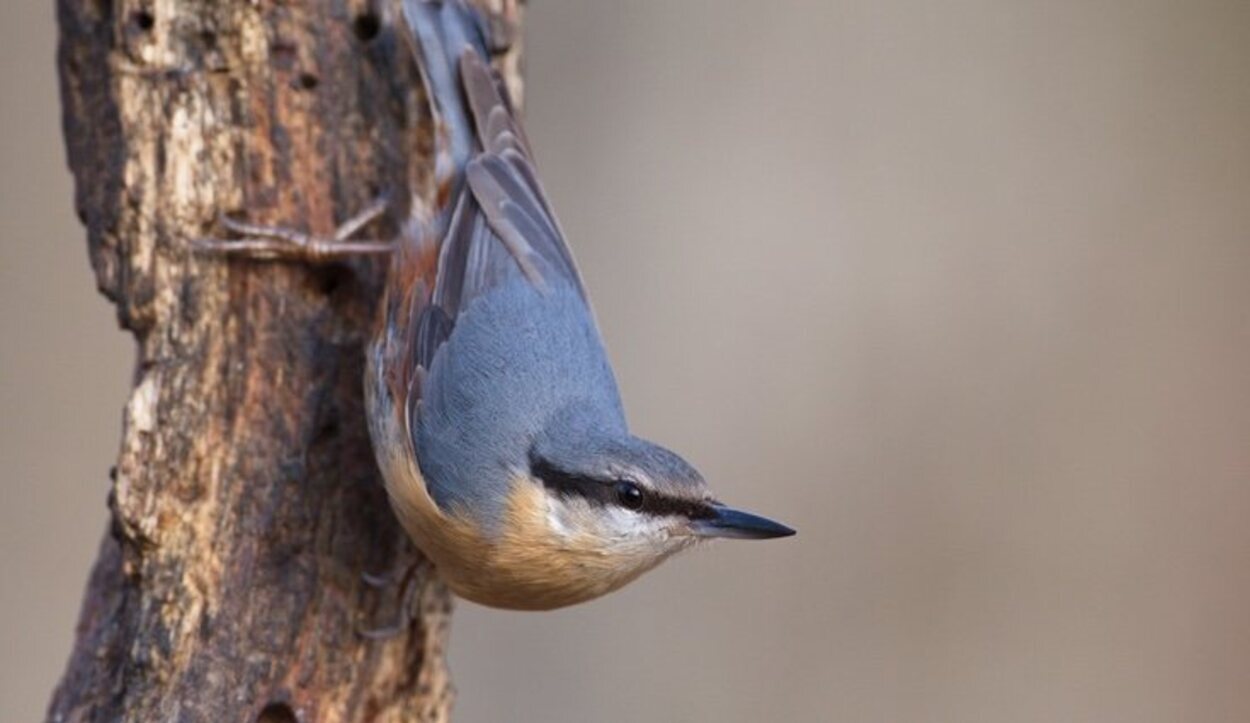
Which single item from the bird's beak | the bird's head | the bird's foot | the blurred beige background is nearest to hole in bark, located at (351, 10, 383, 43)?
the bird's foot

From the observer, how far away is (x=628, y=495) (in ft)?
9.98

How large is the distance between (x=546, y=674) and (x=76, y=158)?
217 centimetres

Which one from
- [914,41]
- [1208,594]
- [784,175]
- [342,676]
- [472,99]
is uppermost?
[914,41]

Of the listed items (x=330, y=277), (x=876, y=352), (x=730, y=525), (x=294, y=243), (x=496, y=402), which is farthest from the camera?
(x=876, y=352)

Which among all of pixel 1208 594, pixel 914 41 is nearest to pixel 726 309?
pixel 914 41

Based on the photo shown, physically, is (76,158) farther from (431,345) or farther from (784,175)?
(784,175)

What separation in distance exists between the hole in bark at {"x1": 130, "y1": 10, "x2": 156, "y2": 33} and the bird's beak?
1.46 meters

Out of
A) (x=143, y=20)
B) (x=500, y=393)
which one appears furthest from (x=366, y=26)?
(x=500, y=393)

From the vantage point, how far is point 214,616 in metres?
3.21

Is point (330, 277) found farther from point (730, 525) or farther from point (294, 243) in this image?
point (730, 525)

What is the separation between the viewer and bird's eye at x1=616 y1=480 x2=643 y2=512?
3025 mm

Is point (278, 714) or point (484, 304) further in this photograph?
point (484, 304)

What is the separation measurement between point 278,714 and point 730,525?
39.4 inches

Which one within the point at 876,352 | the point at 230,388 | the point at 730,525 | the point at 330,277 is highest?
the point at 876,352
